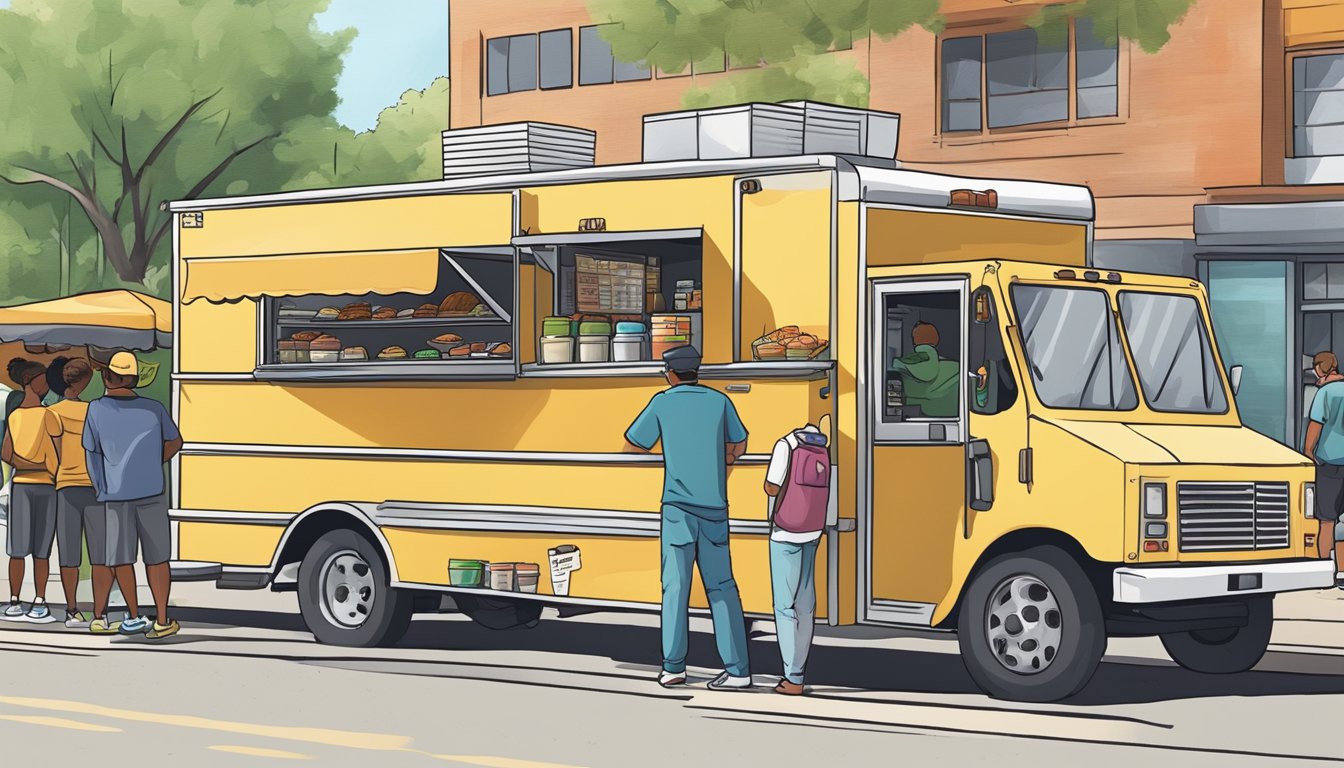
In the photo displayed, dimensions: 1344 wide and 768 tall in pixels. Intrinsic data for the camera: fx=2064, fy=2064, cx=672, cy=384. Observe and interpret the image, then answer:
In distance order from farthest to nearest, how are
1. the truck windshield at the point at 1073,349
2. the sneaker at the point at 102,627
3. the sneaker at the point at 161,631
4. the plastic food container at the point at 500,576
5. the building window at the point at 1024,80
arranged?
the building window at the point at 1024,80, the sneaker at the point at 102,627, the sneaker at the point at 161,631, the plastic food container at the point at 500,576, the truck windshield at the point at 1073,349

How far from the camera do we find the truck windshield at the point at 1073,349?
1156 cm

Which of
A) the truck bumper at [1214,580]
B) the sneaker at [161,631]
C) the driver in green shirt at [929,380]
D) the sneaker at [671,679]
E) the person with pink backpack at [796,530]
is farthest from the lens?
the sneaker at [161,631]

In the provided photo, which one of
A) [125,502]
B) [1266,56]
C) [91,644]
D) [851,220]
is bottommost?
[91,644]

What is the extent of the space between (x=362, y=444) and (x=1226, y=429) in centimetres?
561

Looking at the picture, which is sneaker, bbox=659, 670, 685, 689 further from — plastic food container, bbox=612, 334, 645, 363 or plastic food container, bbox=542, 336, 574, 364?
plastic food container, bbox=542, 336, 574, 364

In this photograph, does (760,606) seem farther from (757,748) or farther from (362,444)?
(362,444)

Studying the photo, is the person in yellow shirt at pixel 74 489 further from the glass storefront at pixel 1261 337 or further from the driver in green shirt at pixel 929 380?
the glass storefront at pixel 1261 337

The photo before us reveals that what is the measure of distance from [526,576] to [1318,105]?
16889 millimetres

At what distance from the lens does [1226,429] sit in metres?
12.1

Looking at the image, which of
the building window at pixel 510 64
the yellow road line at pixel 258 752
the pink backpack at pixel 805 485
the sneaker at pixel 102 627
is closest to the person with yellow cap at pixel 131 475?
the sneaker at pixel 102 627

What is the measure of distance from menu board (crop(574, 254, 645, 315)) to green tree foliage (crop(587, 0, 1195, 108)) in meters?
11.2

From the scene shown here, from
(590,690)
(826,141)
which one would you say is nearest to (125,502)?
(590,690)

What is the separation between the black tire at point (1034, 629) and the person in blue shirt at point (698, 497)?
1304mm

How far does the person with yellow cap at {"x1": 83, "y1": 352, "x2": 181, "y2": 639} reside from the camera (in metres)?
13.8
